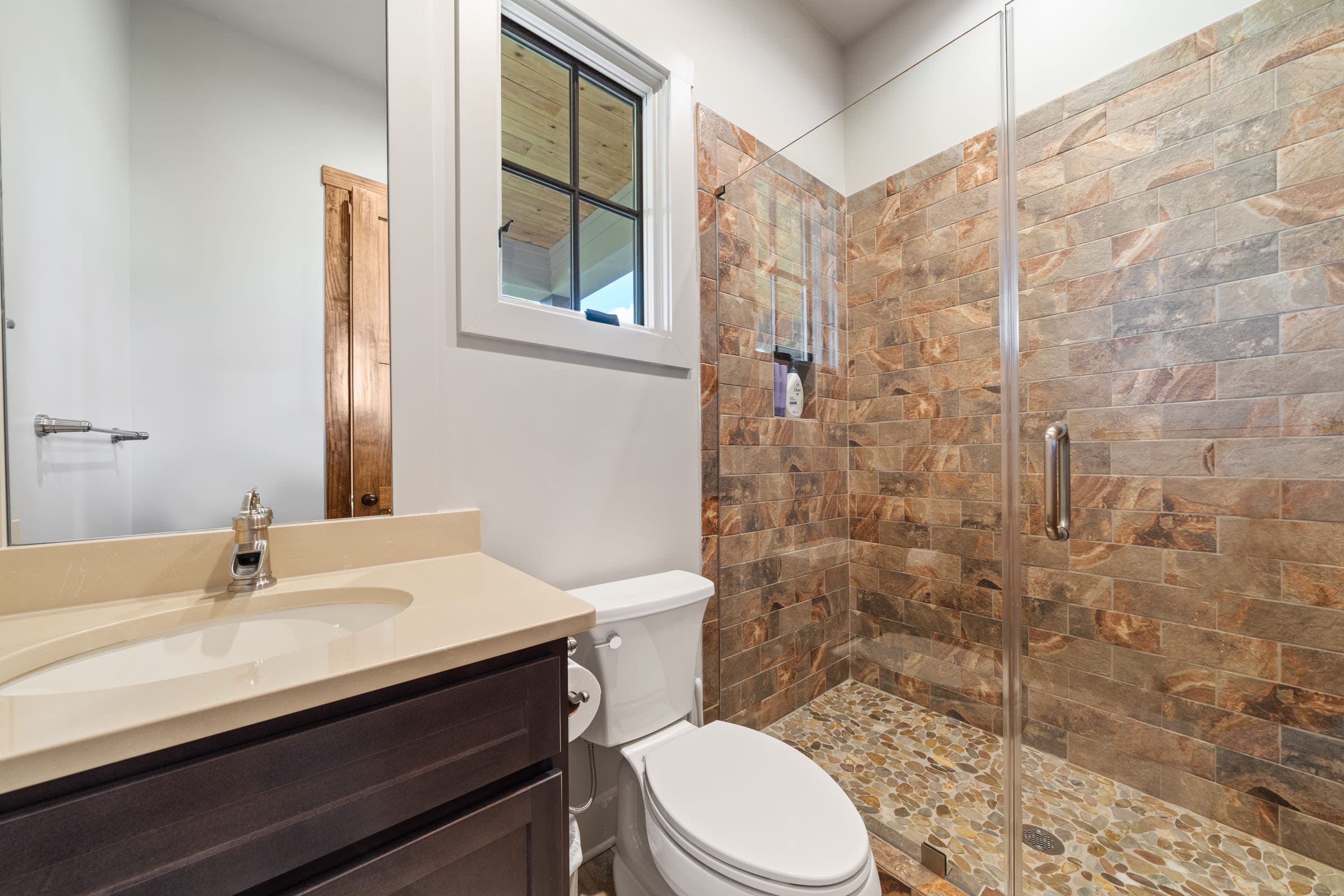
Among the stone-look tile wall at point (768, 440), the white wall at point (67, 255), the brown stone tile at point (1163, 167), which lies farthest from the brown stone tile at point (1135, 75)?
the white wall at point (67, 255)

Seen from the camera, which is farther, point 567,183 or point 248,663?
point 567,183

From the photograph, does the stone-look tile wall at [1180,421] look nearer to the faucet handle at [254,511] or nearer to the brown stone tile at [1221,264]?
the brown stone tile at [1221,264]

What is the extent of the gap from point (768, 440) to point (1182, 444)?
1.01m

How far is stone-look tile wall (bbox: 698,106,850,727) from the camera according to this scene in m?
1.65

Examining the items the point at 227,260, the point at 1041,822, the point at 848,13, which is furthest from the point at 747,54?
the point at 1041,822

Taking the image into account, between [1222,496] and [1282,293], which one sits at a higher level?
[1282,293]

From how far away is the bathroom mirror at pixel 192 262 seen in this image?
77 cm

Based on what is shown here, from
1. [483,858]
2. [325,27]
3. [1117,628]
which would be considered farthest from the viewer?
[1117,628]

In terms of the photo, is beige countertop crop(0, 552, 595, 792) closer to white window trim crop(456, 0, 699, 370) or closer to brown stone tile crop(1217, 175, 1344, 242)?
white window trim crop(456, 0, 699, 370)

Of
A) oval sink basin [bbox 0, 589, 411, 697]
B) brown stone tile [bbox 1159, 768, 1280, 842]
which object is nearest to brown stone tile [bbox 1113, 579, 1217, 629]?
brown stone tile [bbox 1159, 768, 1280, 842]

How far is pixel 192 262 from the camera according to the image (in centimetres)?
86

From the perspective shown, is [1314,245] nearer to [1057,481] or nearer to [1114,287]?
[1114,287]

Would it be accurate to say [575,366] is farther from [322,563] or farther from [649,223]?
[322,563]

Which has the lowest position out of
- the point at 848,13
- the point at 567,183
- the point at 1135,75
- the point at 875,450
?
the point at 875,450
